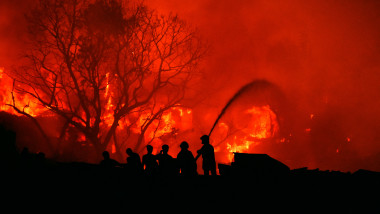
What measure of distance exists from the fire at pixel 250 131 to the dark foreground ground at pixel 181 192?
19701 millimetres

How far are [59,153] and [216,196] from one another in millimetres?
15397

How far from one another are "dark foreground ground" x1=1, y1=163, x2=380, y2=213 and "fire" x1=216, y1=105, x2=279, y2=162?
776 inches

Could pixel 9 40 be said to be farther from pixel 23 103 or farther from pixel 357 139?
pixel 357 139

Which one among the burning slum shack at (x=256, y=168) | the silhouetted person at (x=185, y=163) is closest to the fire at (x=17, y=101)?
the silhouetted person at (x=185, y=163)

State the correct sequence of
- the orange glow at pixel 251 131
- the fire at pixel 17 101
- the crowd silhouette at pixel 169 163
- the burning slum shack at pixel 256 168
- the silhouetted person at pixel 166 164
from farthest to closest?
1. the orange glow at pixel 251 131
2. the fire at pixel 17 101
3. the silhouetted person at pixel 166 164
4. the crowd silhouette at pixel 169 163
5. the burning slum shack at pixel 256 168

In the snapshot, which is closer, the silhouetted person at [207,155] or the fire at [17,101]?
the silhouetted person at [207,155]

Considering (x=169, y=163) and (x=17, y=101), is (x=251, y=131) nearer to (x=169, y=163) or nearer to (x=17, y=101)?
(x=17, y=101)

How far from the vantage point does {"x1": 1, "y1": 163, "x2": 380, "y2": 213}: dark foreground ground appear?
821 cm

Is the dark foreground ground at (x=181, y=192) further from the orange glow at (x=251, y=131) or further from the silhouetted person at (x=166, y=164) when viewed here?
the orange glow at (x=251, y=131)

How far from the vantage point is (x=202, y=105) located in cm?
3080

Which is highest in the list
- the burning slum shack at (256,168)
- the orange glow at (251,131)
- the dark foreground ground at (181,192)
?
the orange glow at (251,131)

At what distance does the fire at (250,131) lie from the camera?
29.4 metres

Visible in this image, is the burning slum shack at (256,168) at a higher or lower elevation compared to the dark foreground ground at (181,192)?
higher

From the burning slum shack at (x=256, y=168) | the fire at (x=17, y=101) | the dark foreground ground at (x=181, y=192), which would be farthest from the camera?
the fire at (x=17, y=101)
